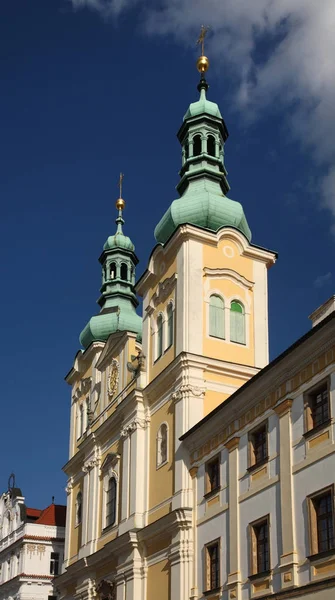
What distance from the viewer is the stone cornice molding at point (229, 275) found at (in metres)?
33.5

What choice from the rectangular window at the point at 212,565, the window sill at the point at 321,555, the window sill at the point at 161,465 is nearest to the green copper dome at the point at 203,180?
the window sill at the point at 161,465

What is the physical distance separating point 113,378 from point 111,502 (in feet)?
19.0

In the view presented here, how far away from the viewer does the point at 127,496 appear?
33562 millimetres

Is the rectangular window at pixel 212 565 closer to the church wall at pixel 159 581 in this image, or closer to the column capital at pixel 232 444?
the column capital at pixel 232 444

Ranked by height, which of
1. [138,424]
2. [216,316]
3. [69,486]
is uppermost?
[216,316]

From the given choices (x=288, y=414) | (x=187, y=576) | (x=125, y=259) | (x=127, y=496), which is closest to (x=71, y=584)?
(x=127, y=496)

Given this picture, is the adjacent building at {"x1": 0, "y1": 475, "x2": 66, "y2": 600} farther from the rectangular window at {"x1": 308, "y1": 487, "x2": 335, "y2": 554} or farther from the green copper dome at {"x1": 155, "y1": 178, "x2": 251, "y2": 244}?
the rectangular window at {"x1": 308, "y1": 487, "x2": 335, "y2": 554}

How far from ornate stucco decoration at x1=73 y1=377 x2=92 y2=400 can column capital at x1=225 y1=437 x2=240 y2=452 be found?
1831 centimetres

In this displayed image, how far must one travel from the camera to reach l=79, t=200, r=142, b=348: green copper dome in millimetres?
43859

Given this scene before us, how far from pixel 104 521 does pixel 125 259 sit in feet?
54.2

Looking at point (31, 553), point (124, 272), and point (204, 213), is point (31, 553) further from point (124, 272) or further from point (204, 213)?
point (204, 213)

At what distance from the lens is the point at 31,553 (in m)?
51.2

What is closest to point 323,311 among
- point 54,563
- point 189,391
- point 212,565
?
point 189,391

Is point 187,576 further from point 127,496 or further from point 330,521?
point 330,521
